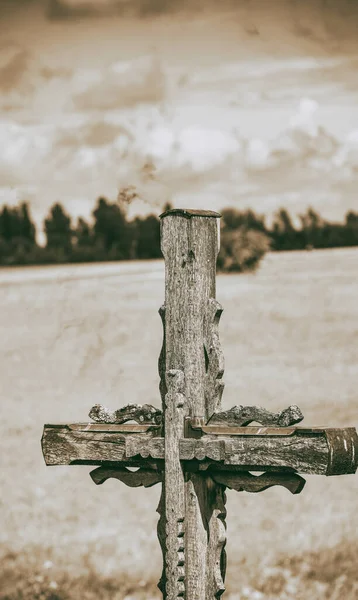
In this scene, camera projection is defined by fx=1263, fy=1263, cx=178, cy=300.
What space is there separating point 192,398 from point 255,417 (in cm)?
26

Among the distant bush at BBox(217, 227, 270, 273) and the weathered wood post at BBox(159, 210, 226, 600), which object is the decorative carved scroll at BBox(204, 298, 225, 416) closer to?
the weathered wood post at BBox(159, 210, 226, 600)

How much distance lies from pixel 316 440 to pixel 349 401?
14327 mm

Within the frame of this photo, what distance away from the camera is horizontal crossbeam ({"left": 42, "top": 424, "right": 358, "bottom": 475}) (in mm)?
4172

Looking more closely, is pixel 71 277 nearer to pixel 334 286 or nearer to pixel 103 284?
pixel 103 284

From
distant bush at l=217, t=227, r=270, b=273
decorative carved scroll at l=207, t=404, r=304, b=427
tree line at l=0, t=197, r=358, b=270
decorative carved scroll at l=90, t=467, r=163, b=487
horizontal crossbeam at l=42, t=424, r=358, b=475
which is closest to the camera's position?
horizontal crossbeam at l=42, t=424, r=358, b=475

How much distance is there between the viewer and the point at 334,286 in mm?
28922

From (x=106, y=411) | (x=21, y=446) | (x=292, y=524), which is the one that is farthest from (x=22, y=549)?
(x=106, y=411)

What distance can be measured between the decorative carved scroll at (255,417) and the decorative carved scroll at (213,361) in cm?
6

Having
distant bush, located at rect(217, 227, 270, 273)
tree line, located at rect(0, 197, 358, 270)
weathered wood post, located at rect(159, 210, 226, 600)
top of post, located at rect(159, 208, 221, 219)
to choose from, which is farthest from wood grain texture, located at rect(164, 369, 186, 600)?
distant bush, located at rect(217, 227, 270, 273)

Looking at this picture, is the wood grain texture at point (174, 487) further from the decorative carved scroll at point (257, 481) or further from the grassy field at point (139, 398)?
the grassy field at point (139, 398)

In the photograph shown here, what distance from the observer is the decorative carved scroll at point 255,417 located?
14.0 ft

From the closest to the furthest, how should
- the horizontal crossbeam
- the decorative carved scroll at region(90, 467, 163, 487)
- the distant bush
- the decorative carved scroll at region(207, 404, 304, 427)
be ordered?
1. the horizontal crossbeam
2. the decorative carved scroll at region(207, 404, 304, 427)
3. the decorative carved scroll at region(90, 467, 163, 487)
4. the distant bush

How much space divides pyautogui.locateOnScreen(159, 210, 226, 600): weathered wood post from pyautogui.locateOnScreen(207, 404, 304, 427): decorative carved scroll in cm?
6

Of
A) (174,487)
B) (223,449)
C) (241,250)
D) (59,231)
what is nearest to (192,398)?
(223,449)
